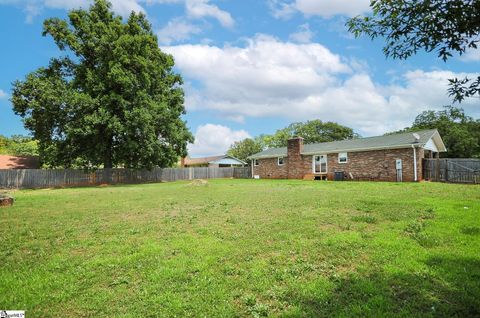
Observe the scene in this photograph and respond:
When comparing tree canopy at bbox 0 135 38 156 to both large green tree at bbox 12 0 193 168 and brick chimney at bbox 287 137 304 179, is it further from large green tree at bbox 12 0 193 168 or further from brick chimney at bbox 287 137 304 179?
brick chimney at bbox 287 137 304 179

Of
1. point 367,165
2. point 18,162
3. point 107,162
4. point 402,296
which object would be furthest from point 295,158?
→ point 18,162

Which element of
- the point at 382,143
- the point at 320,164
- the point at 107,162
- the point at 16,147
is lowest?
the point at 320,164

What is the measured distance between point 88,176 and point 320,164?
2365cm

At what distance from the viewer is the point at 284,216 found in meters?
8.48

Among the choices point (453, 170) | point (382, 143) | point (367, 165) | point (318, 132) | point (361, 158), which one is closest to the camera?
point (453, 170)

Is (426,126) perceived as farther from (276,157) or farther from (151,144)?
(151,144)

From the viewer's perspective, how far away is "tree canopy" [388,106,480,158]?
116 feet

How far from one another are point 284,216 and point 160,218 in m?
3.71

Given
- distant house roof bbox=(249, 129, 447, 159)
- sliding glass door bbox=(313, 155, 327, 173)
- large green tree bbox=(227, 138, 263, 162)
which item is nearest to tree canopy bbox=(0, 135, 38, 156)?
large green tree bbox=(227, 138, 263, 162)

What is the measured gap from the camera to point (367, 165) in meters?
25.3

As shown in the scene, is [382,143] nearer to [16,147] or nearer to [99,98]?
[99,98]

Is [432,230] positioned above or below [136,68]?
below

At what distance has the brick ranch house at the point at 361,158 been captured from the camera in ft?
73.4

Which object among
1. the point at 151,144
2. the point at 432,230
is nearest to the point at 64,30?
the point at 151,144
